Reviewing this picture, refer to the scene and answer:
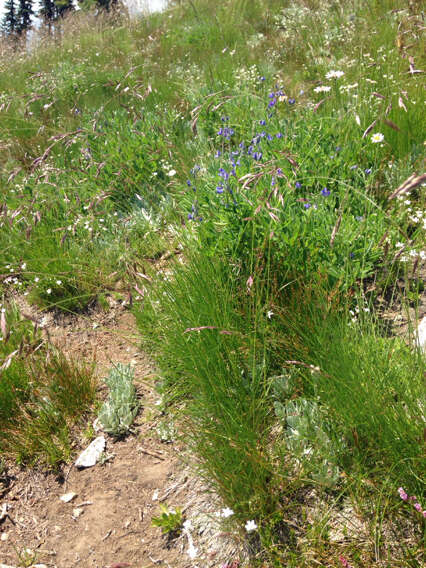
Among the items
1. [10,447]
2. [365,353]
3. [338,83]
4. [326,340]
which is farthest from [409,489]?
[338,83]

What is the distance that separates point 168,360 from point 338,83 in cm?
363

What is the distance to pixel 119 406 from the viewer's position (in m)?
2.85

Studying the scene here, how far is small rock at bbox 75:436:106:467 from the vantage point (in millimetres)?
2695

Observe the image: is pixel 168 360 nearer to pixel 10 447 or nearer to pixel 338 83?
pixel 10 447

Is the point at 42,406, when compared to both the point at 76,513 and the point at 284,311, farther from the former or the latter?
the point at 284,311

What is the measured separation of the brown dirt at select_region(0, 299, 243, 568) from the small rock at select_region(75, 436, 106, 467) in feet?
0.13

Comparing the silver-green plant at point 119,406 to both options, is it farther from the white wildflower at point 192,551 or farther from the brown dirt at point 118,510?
the white wildflower at point 192,551

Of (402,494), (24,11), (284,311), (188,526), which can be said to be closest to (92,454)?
(188,526)

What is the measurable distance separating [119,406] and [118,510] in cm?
65

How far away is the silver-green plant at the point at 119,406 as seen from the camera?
2.80 meters

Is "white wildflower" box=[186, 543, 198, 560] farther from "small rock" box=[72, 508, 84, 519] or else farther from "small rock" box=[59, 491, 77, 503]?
"small rock" box=[59, 491, 77, 503]

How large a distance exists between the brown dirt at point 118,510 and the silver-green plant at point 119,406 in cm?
7

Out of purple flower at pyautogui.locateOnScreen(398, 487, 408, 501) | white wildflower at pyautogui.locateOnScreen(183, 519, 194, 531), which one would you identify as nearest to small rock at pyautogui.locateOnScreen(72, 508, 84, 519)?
white wildflower at pyautogui.locateOnScreen(183, 519, 194, 531)

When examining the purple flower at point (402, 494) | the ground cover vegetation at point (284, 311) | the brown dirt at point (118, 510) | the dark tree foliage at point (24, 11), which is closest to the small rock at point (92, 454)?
the brown dirt at point (118, 510)
